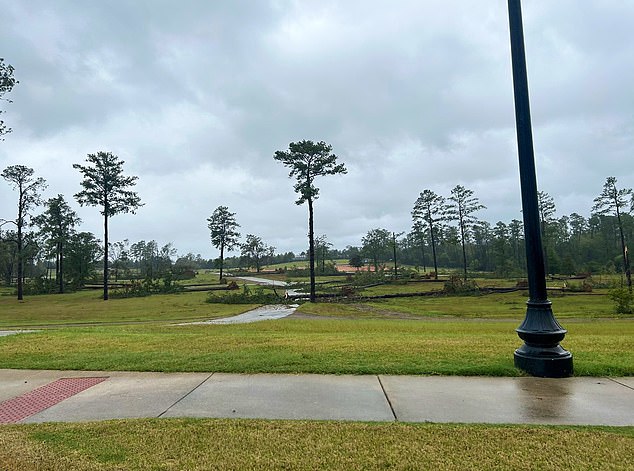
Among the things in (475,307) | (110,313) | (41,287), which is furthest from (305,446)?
(41,287)

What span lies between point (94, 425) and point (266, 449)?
1.82 metres

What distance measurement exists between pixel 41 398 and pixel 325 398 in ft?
11.3

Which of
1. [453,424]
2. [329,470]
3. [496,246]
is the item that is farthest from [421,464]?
[496,246]

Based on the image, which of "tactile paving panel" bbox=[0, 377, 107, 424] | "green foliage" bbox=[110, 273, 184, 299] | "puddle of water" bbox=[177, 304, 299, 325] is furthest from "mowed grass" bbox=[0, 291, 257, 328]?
"tactile paving panel" bbox=[0, 377, 107, 424]

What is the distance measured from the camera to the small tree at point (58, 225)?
53531 mm

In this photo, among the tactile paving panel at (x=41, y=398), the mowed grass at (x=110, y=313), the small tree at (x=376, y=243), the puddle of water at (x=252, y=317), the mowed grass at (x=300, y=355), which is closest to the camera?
the tactile paving panel at (x=41, y=398)

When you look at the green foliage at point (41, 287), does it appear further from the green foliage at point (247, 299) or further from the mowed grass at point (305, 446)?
the mowed grass at point (305, 446)

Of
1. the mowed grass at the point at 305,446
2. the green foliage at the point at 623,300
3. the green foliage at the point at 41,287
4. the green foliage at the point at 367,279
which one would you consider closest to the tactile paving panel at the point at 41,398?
the mowed grass at the point at 305,446

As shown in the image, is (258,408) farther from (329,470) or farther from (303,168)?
(303,168)

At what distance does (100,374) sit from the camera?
6.15m

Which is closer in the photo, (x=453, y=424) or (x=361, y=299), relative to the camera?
Answer: (x=453, y=424)

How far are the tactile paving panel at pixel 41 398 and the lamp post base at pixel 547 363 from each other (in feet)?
19.7

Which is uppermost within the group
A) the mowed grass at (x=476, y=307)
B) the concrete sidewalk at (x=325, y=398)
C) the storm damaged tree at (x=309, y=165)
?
the storm damaged tree at (x=309, y=165)

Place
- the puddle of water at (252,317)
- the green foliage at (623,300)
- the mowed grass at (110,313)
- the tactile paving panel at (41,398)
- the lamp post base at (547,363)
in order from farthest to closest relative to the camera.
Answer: the green foliage at (623,300), the mowed grass at (110,313), the puddle of water at (252,317), the lamp post base at (547,363), the tactile paving panel at (41,398)
